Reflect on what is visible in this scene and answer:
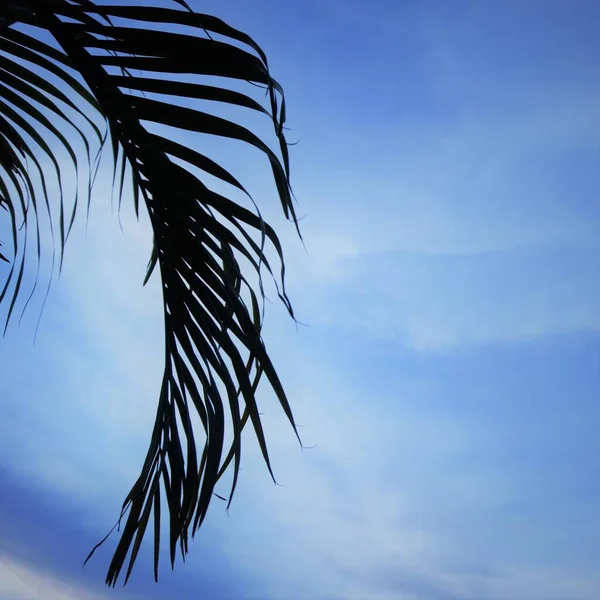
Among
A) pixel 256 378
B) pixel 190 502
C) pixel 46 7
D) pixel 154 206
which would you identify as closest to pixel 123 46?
pixel 46 7

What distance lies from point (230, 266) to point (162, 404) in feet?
0.97

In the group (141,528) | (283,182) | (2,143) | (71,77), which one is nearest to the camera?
(283,182)

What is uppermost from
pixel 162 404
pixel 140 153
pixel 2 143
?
pixel 2 143

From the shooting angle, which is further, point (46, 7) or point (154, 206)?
point (154, 206)

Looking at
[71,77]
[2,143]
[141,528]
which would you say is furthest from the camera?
[2,143]

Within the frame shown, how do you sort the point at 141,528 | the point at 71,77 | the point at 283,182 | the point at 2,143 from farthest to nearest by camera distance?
the point at 2,143, the point at 71,77, the point at 141,528, the point at 283,182

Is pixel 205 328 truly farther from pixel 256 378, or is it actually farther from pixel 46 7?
pixel 46 7

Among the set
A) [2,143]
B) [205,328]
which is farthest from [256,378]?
[2,143]

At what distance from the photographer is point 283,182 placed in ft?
3.58

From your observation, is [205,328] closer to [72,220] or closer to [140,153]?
[140,153]

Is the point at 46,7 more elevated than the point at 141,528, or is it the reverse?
the point at 46,7

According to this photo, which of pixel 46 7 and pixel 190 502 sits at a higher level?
pixel 46 7

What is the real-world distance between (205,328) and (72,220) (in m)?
0.51

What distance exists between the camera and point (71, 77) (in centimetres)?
130
